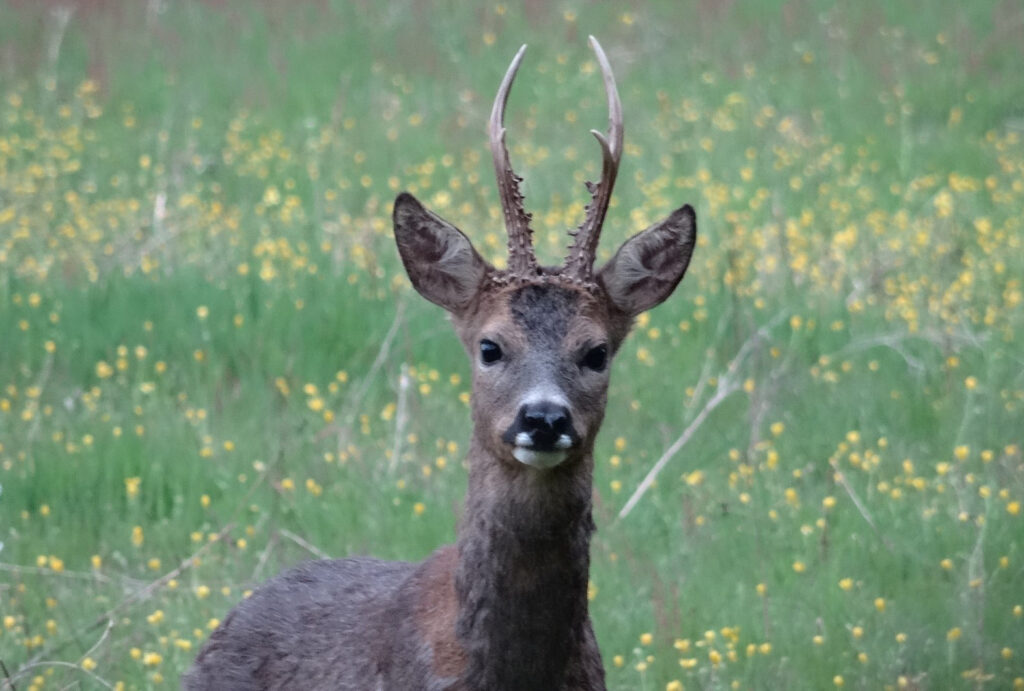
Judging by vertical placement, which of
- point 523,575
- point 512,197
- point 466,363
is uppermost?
point 466,363

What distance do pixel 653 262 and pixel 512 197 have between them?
0.60 m

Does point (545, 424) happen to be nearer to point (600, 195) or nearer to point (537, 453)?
point (537, 453)

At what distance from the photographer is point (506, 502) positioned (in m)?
4.45

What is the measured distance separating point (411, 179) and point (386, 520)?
524cm

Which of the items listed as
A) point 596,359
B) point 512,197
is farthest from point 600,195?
point 596,359

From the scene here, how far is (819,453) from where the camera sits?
→ 7.29 m

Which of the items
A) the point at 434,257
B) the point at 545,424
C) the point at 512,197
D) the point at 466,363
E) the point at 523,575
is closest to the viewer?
the point at 545,424

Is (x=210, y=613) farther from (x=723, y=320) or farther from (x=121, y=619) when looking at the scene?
(x=723, y=320)

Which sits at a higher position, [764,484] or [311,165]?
[311,165]

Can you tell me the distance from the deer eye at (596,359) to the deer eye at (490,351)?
8.2 inches

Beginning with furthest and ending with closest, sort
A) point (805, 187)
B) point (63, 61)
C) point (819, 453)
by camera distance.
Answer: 1. point (63, 61)
2. point (805, 187)
3. point (819, 453)

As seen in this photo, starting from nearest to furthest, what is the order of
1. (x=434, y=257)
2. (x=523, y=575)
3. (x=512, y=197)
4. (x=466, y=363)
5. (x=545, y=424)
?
1. (x=545, y=424)
2. (x=523, y=575)
3. (x=512, y=197)
4. (x=434, y=257)
5. (x=466, y=363)

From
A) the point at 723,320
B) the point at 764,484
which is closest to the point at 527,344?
the point at 764,484

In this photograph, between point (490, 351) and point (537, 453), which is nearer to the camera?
point (537, 453)
